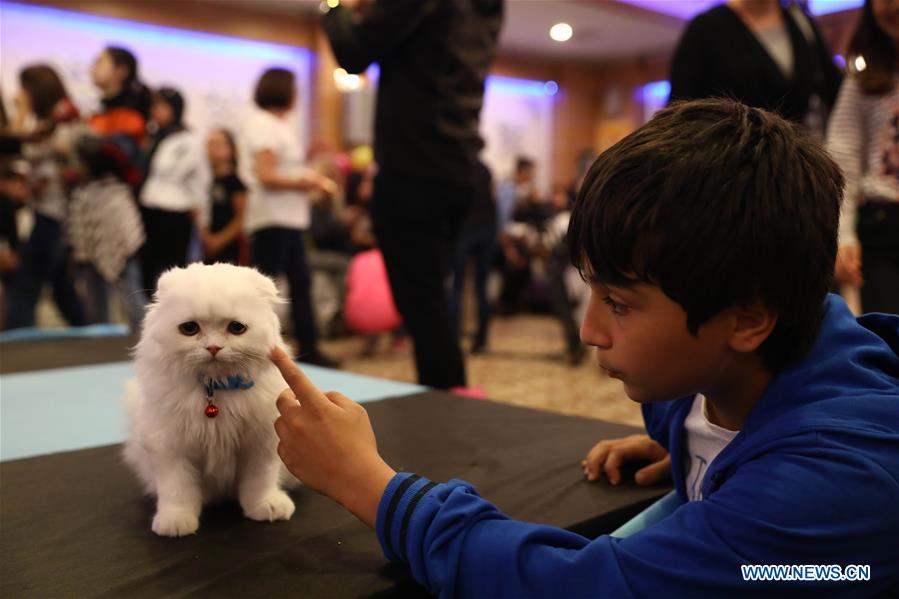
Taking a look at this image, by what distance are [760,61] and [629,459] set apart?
1.17 metres

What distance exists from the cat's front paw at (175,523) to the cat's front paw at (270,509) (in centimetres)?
7

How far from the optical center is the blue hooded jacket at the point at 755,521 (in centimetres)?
57

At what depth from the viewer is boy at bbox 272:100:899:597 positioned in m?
0.57

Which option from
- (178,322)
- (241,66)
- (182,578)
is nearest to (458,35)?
(178,322)

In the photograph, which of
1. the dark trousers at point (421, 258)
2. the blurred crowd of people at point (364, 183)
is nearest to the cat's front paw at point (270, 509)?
the blurred crowd of people at point (364, 183)

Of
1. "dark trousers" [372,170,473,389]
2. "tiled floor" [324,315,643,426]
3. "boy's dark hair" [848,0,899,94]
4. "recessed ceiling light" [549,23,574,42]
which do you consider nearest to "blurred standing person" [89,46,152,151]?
"tiled floor" [324,315,643,426]

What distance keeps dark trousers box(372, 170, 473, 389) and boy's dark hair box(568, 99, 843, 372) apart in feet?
4.17

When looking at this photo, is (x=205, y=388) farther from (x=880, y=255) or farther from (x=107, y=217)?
(x=107, y=217)

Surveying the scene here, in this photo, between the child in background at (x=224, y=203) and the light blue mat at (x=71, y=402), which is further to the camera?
the child in background at (x=224, y=203)

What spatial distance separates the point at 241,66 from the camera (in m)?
7.67

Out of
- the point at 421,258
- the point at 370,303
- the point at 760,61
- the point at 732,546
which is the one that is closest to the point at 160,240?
the point at 370,303

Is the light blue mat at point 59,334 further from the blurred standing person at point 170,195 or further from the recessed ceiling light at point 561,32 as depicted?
the recessed ceiling light at point 561,32

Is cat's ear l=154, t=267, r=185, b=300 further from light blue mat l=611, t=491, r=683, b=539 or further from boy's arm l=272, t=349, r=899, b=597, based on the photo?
light blue mat l=611, t=491, r=683, b=539

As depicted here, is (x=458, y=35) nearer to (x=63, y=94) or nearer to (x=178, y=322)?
(x=178, y=322)
